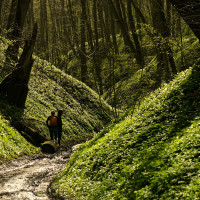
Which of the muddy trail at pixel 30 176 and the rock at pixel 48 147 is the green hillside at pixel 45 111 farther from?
the muddy trail at pixel 30 176

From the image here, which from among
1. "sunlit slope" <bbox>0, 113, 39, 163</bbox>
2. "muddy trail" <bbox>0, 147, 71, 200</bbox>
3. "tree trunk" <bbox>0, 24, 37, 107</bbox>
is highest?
"tree trunk" <bbox>0, 24, 37, 107</bbox>

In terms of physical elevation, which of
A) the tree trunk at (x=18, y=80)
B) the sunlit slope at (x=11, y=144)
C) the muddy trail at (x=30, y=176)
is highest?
the tree trunk at (x=18, y=80)

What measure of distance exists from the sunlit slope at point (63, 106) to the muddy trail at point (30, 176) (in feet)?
13.7

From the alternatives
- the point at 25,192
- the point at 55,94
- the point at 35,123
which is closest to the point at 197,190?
the point at 25,192

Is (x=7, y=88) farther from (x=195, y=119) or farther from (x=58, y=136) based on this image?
(x=195, y=119)

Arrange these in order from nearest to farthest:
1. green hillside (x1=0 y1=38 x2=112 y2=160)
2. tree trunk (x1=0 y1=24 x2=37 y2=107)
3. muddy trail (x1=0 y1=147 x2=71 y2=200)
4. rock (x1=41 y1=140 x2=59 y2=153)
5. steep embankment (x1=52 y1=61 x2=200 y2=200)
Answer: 1. steep embankment (x1=52 y1=61 x2=200 y2=200)
2. muddy trail (x1=0 y1=147 x2=71 y2=200)
3. green hillside (x1=0 y1=38 x2=112 y2=160)
4. rock (x1=41 y1=140 x2=59 y2=153)
5. tree trunk (x1=0 y1=24 x2=37 y2=107)

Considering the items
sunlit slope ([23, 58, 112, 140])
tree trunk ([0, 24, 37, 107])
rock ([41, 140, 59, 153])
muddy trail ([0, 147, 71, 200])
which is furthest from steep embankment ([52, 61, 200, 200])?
tree trunk ([0, 24, 37, 107])

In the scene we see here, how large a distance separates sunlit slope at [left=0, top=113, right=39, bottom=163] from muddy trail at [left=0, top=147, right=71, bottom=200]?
1.58ft

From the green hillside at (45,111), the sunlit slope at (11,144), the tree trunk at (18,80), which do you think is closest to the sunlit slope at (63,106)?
the green hillside at (45,111)

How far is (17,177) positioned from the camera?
10.4 metres

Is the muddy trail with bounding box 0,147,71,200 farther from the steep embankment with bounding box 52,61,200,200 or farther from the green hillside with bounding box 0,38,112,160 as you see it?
the green hillside with bounding box 0,38,112,160

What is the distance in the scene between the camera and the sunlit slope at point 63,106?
19.5 meters

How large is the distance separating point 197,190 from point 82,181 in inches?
170

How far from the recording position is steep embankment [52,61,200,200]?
18.3ft
